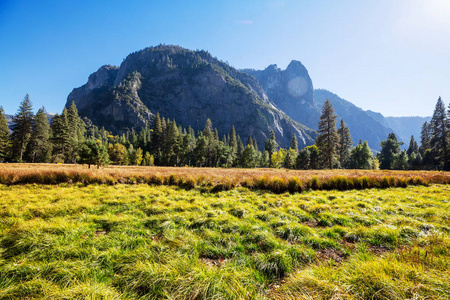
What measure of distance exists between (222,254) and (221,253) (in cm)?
3

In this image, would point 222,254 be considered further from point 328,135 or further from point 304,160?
point 304,160

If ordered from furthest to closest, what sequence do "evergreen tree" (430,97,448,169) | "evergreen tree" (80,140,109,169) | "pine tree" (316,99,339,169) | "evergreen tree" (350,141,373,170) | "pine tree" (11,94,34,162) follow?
"evergreen tree" (350,141,373,170), "pine tree" (11,94,34,162), "evergreen tree" (430,97,448,169), "pine tree" (316,99,339,169), "evergreen tree" (80,140,109,169)

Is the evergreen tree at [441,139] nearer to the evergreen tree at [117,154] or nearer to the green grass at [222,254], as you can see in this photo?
the green grass at [222,254]

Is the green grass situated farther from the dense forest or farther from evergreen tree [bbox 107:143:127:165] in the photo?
evergreen tree [bbox 107:143:127:165]

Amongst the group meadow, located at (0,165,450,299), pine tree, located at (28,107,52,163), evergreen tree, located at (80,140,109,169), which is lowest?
meadow, located at (0,165,450,299)

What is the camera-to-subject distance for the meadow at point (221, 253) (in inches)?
93.8

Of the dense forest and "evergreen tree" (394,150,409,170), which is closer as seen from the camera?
the dense forest

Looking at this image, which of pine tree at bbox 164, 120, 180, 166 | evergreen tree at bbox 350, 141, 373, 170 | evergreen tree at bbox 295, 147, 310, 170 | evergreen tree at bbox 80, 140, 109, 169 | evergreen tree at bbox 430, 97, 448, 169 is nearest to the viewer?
Result: evergreen tree at bbox 80, 140, 109, 169

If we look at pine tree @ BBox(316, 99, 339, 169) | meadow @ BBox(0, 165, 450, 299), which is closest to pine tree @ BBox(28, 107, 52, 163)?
meadow @ BBox(0, 165, 450, 299)

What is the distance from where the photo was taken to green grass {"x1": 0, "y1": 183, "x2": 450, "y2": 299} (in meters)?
2.38

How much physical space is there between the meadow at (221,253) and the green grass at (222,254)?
2 cm

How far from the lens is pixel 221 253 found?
12.5 ft

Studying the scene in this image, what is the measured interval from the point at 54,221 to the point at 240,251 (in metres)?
5.94

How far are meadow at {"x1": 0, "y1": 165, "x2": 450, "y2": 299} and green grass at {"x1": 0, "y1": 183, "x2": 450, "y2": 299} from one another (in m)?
0.02
